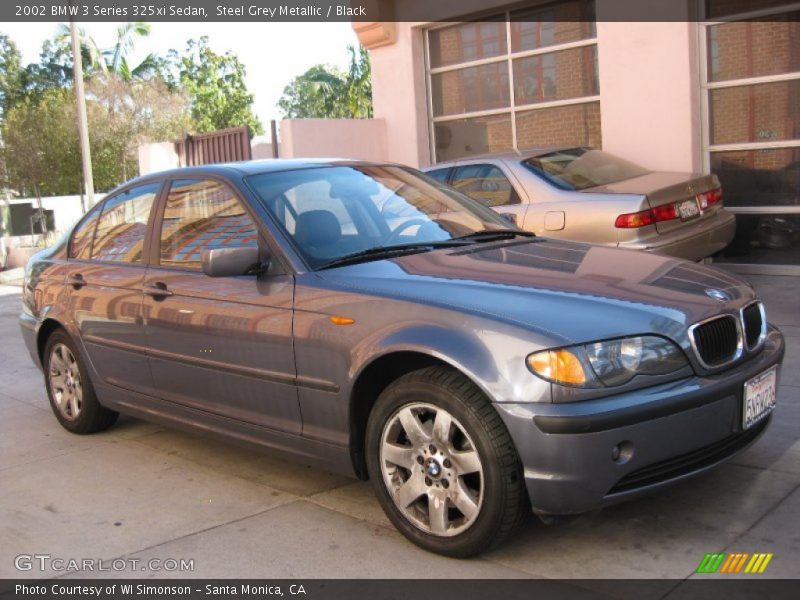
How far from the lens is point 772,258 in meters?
9.76

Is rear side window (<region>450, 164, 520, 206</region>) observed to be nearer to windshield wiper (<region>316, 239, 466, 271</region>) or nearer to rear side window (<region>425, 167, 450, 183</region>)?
rear side window (<region>425, 167, 450, 183</region>)

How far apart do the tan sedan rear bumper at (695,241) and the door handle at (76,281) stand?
159 inches

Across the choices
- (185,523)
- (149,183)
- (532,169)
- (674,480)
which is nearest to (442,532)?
(674,480)

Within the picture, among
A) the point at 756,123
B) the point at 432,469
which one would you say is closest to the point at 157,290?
the point at 432,469

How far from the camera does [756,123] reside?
9.76 m

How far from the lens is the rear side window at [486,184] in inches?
330

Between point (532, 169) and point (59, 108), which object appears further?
point (59, 108)

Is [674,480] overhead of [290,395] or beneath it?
beneath

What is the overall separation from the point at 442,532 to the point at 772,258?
7.36m

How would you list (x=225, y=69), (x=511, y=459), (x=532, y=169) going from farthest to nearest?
(x=225, y=69) < (x=532, y=169) < (x=511, y=459)

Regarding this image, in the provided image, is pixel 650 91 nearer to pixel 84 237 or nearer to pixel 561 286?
pixel 84 237

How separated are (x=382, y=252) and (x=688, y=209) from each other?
4449 mm

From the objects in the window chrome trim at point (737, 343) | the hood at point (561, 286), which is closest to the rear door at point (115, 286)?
the hood at point (561, 286)
